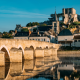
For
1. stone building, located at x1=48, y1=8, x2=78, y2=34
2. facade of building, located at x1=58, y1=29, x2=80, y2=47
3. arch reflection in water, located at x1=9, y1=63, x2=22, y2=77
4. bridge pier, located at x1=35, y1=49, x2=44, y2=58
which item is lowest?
arch reflection in water, located at x1=9, y1=63, x2=22, y2=77

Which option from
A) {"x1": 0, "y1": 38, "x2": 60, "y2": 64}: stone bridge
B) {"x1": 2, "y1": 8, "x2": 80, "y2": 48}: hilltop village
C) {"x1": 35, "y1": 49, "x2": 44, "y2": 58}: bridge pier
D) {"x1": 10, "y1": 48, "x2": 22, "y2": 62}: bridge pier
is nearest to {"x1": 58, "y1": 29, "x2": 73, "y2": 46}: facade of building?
{"x1": 2, "y1": 8, "x2": 80, "y2": 48}: hilltop village

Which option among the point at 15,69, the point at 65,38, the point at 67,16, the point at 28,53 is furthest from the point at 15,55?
the point at 67,16

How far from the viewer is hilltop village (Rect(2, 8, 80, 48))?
79125mm

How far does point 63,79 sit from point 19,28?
10761cm

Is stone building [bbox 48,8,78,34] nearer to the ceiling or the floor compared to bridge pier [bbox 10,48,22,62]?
nearer to the ceiling

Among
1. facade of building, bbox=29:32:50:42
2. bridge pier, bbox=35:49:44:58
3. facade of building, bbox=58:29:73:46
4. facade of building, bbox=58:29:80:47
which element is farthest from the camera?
facade of building, bbox=29:32:50:42

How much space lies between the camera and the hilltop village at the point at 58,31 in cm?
7912

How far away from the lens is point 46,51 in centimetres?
5481

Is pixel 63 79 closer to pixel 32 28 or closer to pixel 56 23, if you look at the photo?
pixel 56 23

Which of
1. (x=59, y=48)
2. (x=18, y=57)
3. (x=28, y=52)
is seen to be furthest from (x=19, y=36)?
(x=18, y=57)

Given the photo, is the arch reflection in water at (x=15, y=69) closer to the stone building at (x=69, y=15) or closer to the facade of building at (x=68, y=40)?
the facade of building at (x=68, y=40)

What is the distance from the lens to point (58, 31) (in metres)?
117

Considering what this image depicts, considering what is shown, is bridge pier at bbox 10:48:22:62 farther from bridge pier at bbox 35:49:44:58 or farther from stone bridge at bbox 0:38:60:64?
bridge pier at bbox 35:49:44:58

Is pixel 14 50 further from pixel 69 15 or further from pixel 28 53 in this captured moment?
pixel 69 15
